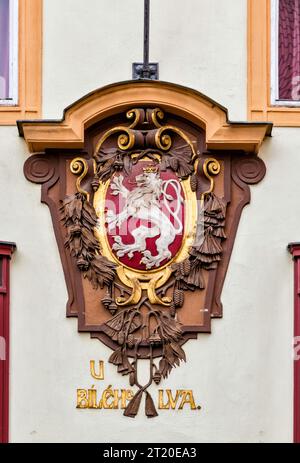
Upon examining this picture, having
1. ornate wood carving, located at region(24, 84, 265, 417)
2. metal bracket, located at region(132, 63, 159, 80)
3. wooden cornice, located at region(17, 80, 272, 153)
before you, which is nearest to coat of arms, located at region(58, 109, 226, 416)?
ornate wood carving, located at region(24, 84, 265, 417)

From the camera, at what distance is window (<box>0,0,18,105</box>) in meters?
17.0

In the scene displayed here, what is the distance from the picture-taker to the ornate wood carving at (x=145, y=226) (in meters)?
16.5

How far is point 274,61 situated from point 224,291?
2.04m

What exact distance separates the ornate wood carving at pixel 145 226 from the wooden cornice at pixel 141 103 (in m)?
0.13

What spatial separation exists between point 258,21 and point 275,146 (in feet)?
3.59

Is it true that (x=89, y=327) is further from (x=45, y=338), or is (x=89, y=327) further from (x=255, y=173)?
(x=255, y=173)

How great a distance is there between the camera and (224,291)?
16.6m

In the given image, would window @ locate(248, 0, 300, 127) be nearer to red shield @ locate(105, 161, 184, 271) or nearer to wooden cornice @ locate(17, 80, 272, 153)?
wooden cornice @ locate(17, 80, 272, 153)

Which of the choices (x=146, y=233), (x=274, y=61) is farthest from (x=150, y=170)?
(x=274, y=61)

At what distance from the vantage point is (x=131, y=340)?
16484 millimetres

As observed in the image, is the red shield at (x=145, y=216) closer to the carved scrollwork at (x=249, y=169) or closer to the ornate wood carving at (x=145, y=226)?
the ornate wood carving at (x=145, y=226)

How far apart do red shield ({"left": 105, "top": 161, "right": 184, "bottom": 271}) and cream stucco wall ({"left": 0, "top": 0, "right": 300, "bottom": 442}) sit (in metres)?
0.52

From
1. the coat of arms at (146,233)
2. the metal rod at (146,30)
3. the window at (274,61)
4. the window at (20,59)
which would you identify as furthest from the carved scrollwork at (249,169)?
the window at (20,59)

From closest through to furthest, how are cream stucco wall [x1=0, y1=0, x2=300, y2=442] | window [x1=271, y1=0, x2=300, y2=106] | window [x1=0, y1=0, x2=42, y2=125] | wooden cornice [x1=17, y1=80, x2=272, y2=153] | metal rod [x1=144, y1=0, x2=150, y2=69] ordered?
cream stucco wall [x1=0, y1=0, x2=300, y2=442]
wooden cornice [x1=17, y1=80, x2=272, y2=153]
metal rod [x1=144, y1=0, x2=150, y2=69]
window [x1=0, y1=0, x2=42, y2=125]
window [x1=271, y1=0, x2=300, y2=106]
